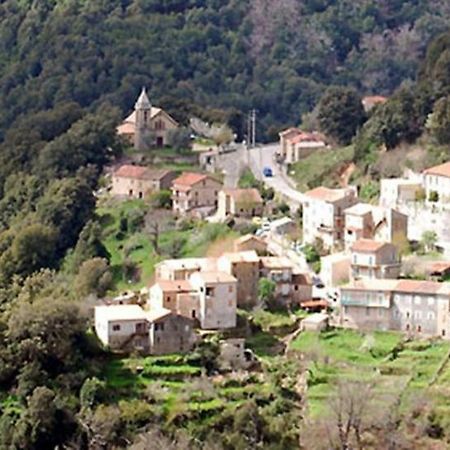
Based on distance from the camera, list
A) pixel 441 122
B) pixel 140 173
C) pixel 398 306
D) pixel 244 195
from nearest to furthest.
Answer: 1. pixel 398 306
2. pixel 441 122
3. pixel 244 195
4. pixel 140 173

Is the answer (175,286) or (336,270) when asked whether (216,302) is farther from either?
(336,270)

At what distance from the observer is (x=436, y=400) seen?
34.0m

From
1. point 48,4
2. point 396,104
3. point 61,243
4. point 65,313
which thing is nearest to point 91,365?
point 65,313

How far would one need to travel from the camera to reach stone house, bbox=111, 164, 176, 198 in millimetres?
51281

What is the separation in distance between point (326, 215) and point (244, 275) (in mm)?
5351

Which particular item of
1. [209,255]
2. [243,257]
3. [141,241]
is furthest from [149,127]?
[243,257]

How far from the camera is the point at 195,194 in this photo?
49344 mm

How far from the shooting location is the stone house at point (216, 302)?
37062 millimetres

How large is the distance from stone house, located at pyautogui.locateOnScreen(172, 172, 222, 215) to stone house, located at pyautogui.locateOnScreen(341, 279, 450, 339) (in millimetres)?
12367

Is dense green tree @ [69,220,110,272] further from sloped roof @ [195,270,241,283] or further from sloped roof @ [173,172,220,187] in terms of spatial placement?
sloped roof @ [195,270,241,283]

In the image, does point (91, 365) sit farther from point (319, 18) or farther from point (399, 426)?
point (319, 18)

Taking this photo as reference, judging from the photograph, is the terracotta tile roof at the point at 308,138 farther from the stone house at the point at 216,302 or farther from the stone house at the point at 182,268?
the stone house at the point at 216,302

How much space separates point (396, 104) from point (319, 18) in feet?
105

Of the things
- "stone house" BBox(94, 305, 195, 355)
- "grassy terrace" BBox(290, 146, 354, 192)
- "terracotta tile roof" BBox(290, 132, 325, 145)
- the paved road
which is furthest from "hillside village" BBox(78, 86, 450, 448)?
"terracotta tile roof" BBox(290, 132, 325, 145)
